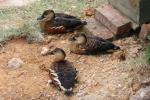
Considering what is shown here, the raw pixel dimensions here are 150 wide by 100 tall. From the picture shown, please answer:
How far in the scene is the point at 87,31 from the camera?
680cm

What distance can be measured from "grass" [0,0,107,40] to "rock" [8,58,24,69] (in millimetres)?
570

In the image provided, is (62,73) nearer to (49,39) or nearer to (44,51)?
(44,51)

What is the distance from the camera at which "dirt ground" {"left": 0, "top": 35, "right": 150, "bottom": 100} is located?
552 cm

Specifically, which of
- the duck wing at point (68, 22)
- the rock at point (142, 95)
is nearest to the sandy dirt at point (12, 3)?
the duck wing at point (68, 22)

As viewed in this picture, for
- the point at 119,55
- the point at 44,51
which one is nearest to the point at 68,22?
the point at 44,51

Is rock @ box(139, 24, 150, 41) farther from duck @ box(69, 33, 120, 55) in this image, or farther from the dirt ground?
duck @ box(69, 33, 120, 55)

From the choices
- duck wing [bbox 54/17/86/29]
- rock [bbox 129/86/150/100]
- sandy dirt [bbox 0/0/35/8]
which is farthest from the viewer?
sandy dirt [bbox 0/0/35/8]

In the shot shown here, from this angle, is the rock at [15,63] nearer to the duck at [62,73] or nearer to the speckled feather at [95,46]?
the duck at [62,73]

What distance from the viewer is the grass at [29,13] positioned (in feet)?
22.4

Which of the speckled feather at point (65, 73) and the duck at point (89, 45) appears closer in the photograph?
the speckled feather at point (65, 73)

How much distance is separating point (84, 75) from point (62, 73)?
361 millimetres

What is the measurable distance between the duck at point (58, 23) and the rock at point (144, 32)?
0.89m

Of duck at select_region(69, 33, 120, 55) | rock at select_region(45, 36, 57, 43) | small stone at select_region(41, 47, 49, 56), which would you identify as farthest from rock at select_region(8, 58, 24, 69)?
duck at select_region(69, 33, 120, 55)

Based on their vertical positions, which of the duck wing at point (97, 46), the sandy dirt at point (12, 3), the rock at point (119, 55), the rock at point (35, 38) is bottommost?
the sandy dirt at point (12, 3)
